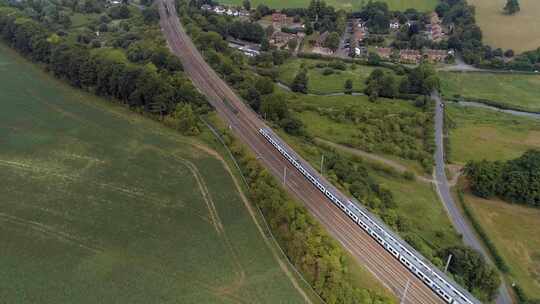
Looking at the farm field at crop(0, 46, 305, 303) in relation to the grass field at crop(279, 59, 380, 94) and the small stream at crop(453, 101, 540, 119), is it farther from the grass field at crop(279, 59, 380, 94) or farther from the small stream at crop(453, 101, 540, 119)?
the small stream at crop(453, 101, 540, 119)

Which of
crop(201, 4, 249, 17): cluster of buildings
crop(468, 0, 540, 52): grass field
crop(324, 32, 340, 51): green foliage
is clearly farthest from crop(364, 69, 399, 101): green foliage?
crop(201, 4, 249, 17): cluster of buildings

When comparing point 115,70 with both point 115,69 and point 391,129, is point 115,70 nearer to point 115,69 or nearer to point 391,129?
point 115,69

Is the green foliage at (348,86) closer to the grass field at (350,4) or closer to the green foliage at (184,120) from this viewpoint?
the green foliage at (184,120)

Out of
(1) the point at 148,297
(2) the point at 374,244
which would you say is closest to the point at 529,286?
(2) the point at 374,244

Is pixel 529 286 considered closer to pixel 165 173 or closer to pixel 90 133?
pixel 165 173

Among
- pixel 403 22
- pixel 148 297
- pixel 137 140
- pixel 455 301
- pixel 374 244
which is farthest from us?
pixel 403 22

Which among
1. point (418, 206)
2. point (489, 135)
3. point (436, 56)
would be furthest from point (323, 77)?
point (418, 206)
